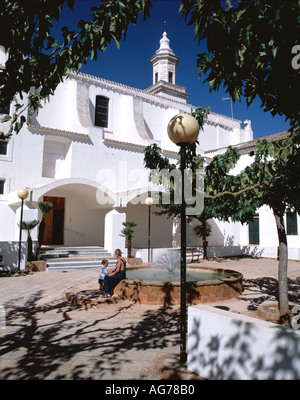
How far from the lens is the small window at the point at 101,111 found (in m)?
21.2

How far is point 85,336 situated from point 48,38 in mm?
4826

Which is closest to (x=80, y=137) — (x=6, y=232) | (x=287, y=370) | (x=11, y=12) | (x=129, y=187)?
(x=129, y=187)

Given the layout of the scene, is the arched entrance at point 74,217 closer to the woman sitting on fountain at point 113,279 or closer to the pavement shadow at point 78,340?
the woman sitting on fountain at point 113,279

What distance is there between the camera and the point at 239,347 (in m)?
3.21

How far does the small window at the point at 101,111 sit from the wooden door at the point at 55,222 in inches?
249

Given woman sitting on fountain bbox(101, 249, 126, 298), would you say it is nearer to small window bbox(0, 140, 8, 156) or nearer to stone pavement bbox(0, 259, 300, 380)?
stone pavement bbox(0, 259, 300, 380)

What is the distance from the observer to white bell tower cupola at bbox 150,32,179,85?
29172 millimetres

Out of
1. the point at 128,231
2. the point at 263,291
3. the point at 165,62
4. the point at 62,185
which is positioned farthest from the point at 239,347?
the point at 165,62

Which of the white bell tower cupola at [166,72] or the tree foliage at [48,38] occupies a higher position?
the white bell tower cupola at [166,72]

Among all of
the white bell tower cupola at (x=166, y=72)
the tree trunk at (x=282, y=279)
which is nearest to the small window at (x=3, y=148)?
the tree trunk at (x=282, y=279)

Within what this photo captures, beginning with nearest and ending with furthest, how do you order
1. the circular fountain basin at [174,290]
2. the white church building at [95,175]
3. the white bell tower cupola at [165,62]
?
the circular fountain basin at [174,290], the white church building at [95,175], the white bell tower cupola at [165,62]

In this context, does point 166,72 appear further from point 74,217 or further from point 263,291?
point 263,291

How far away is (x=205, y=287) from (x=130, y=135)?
1597cm

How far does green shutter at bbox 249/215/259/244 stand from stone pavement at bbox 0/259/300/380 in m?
11.9
